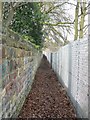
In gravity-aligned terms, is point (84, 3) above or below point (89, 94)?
above

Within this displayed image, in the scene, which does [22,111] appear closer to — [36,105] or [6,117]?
[36,105]

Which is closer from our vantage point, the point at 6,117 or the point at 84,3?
the point at 6,117

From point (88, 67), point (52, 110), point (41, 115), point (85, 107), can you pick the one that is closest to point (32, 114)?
point (41, 115)

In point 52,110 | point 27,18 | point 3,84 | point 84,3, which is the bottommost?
point 52,110

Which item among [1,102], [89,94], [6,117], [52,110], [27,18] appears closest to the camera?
[1,102]

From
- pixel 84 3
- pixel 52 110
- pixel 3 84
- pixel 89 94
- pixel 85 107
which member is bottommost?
pixel 52 110

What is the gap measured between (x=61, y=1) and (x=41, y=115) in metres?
11.0

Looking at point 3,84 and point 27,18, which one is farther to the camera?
point 27,18

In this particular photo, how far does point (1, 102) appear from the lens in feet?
8.84

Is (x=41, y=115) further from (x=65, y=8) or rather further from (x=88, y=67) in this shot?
(x=65, y=8)

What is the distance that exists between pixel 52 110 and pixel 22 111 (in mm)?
639

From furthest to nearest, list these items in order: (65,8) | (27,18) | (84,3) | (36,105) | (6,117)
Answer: (65,8), (84,3), (27,18), (36,105), (6,117)

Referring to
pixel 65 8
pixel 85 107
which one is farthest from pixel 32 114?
pixel 65 8

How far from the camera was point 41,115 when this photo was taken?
4609mm
